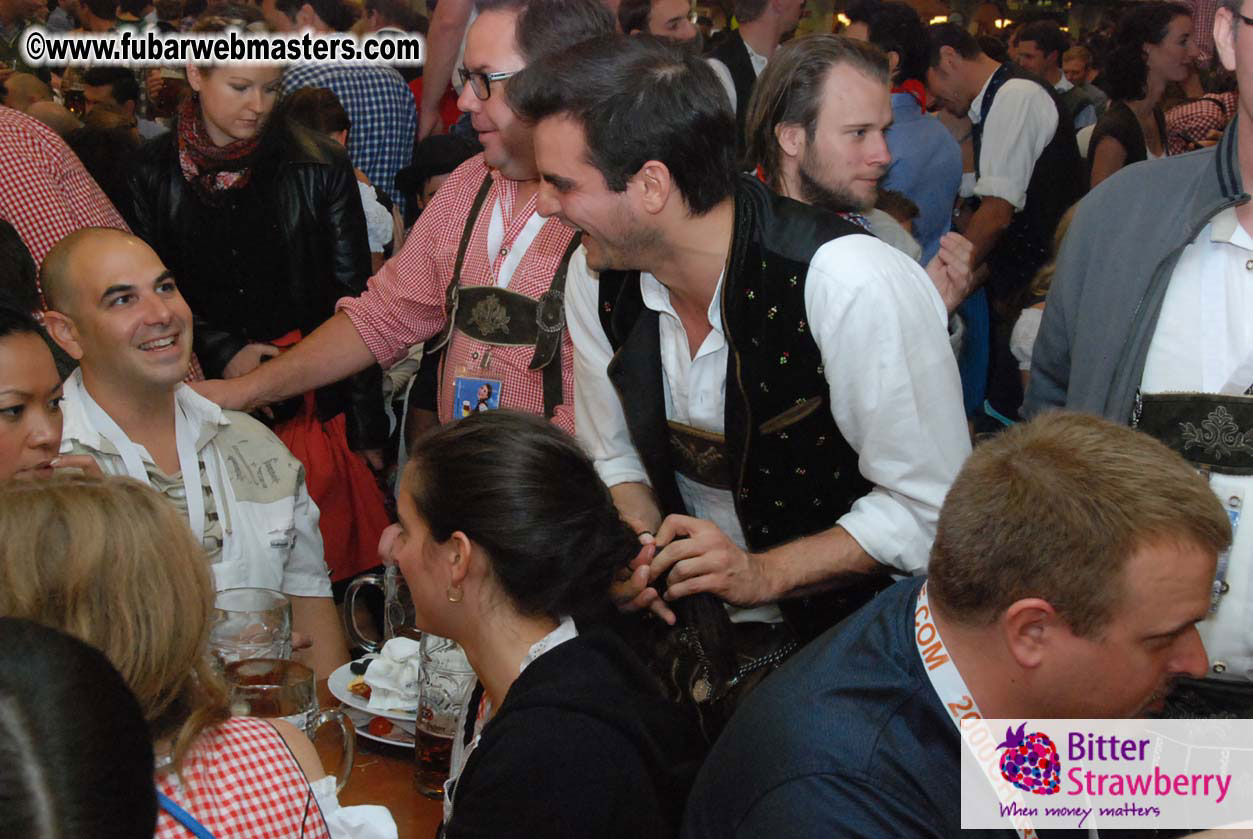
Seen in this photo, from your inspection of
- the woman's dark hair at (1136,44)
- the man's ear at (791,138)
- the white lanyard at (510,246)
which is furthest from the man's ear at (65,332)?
the woman's dark hair at (1136,44)

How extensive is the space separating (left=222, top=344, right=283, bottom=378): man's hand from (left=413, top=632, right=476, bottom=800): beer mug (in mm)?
1374

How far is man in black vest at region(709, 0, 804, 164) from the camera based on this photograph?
4.71 metres

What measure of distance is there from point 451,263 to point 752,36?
242 cm

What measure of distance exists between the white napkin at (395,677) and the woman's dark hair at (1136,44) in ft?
14.6

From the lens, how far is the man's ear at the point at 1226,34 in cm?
187

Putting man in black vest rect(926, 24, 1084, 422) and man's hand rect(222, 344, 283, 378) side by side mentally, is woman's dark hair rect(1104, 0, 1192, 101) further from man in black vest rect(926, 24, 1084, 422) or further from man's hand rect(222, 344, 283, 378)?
man's hand rect(222, 344, 283, 378)

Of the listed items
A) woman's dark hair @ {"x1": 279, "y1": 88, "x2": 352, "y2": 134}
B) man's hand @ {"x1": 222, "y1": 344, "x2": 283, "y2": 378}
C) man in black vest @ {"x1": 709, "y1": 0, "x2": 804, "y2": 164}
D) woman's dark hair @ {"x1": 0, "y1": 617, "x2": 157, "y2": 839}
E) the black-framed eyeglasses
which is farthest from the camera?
man in black vest @ {"x1": 709, "y1": 0, "x2": 804, "y2": 164}

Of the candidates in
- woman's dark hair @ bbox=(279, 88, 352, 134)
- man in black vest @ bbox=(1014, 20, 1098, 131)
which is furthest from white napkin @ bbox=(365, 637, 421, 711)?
man in black vest @ bbox=(1014, 20, 1098, 131)

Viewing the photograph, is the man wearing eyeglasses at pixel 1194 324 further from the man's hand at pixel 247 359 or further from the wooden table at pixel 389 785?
the man's hand at pixel 247 359

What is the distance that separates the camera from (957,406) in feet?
6.82

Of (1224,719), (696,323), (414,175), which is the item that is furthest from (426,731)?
(414,175)

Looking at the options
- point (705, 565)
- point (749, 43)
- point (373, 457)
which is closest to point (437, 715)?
point (705, 565)

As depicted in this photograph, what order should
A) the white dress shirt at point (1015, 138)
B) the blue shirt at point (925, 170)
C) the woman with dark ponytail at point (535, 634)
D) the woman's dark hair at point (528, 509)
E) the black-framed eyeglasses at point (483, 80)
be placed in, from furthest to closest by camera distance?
the white dress shirt at point (1015, 138) → the blue shirt at point (925, 170) → the black-framed eyeglasses at point (483, 80) → the woman's dark hair at point (528, 509) → the woman with dark ponytail at point (535, 634)

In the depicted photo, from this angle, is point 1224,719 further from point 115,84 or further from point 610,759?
point 115,84
